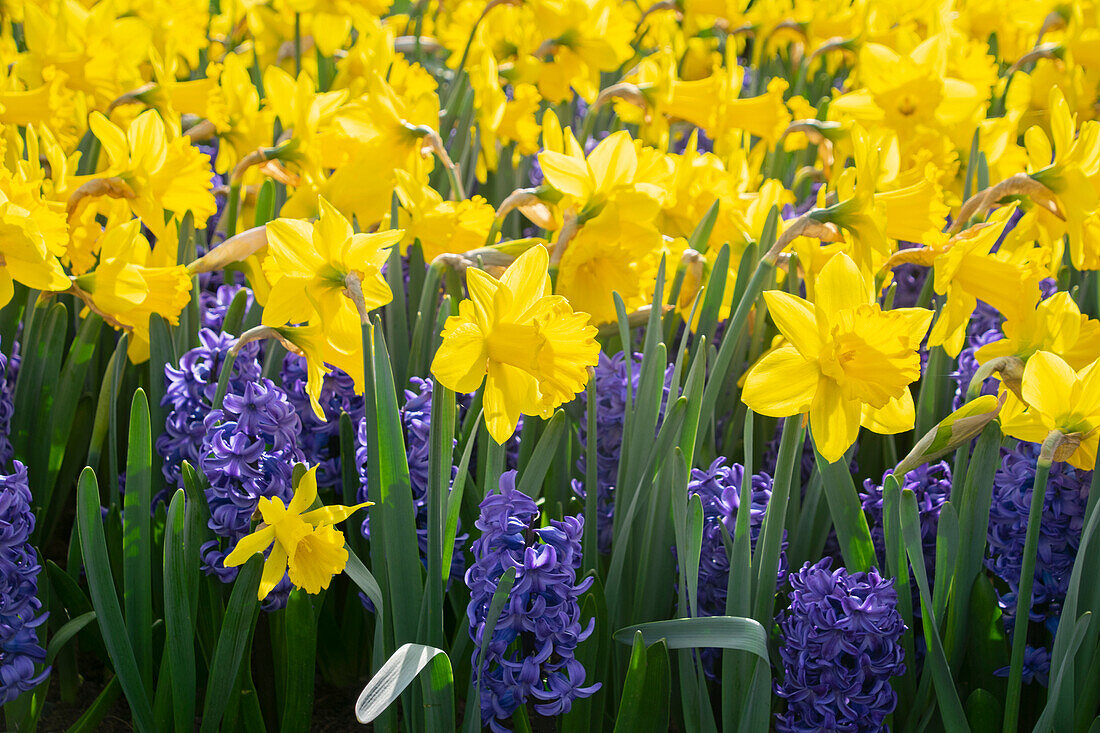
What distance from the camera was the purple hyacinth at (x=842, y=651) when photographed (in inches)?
47.6

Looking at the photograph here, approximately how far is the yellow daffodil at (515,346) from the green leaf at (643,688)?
31 centimetres

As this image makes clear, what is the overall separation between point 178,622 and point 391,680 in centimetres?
38

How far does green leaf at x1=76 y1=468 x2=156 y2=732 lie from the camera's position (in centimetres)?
121

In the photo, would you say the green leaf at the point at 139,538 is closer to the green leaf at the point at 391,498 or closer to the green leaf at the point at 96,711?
the green leaf at the point at 96,711

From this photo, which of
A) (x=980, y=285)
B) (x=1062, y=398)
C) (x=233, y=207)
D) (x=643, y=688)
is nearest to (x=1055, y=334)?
(x=980, y=285)

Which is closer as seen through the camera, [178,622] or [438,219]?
[178,622]

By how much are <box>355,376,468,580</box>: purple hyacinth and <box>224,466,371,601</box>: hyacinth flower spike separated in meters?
0.22

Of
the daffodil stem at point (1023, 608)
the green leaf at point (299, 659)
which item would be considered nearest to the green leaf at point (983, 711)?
the daffodil stem at point (1023, 608)

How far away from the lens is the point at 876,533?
5.09 feet

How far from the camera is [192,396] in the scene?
150cm

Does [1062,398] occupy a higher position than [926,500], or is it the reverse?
[1062,398]

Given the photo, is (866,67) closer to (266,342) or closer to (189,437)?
(266,342)

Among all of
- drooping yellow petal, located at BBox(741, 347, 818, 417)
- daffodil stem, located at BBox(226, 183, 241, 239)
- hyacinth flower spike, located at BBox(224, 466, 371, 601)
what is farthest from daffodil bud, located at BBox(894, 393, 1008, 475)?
daffodil stem, located at BBox(226, 183, 241, 239)

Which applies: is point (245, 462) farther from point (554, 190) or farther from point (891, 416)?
point (891, 416)
